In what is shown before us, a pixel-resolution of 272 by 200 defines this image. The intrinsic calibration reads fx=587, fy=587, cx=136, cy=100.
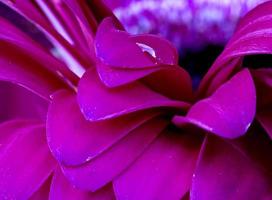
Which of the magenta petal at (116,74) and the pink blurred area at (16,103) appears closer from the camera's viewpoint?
the magenta petal at (116,74)

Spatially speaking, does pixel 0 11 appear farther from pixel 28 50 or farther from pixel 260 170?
pixel 260 170

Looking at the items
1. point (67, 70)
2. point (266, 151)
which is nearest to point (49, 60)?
point (67, 70)

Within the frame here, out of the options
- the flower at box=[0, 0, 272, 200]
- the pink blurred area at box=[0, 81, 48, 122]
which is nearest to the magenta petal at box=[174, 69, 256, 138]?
the flower at box=[0, 0, 272, 200]

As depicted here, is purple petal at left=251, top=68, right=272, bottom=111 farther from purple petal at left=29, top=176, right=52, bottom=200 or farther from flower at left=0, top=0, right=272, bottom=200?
purple petal at left=29, top=176, right=52, bottom=200

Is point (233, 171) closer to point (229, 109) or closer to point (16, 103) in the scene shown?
point (229, 109)

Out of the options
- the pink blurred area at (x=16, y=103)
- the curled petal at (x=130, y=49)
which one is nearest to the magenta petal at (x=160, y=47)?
the curled petal at (x=130, y=49)

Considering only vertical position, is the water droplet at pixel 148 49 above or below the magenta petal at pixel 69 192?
above

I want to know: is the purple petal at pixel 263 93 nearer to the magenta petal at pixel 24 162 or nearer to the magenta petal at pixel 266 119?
the magenta petal at pixel 266 119
